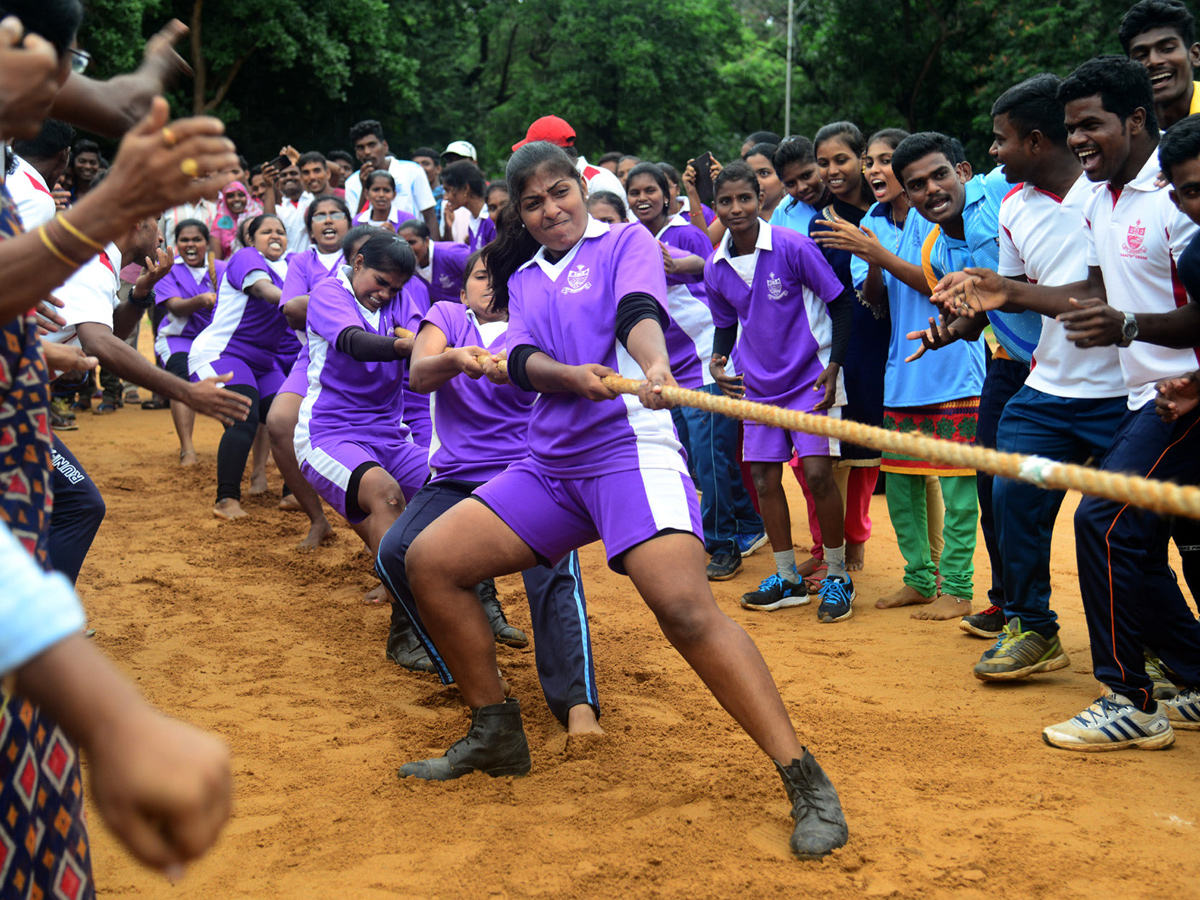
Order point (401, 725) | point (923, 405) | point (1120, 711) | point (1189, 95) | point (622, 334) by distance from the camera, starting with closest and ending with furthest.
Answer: point (622, 334) → point (1120, 711) → point (401, 725) → point (1189, 95) → point (923, 405)

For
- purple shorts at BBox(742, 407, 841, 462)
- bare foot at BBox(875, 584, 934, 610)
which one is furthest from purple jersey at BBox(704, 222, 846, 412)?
bare foot at BBox(875, 584, 934, 610)

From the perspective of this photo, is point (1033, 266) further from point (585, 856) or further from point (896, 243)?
point (585, 856)

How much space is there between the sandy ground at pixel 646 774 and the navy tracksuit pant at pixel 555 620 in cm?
17

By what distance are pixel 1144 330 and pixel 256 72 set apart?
23.6 metres

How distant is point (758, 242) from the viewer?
18.9 feet

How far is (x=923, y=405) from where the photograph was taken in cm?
537

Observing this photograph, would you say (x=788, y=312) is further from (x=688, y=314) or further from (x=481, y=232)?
(x=481, y=232)

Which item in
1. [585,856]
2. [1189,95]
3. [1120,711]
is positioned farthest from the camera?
[1189,95]

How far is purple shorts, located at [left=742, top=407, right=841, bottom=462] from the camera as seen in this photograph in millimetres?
5516

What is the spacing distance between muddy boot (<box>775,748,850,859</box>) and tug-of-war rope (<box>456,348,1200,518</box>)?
3.46 feet

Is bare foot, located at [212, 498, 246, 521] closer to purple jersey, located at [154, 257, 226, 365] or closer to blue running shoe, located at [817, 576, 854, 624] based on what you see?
purple jersey, located at [154, 257, 226, 365]

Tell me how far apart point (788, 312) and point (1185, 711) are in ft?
9.02

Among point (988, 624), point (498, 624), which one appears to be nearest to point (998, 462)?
point (988, 624)

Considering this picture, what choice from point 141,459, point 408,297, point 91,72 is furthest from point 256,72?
point 408,297
